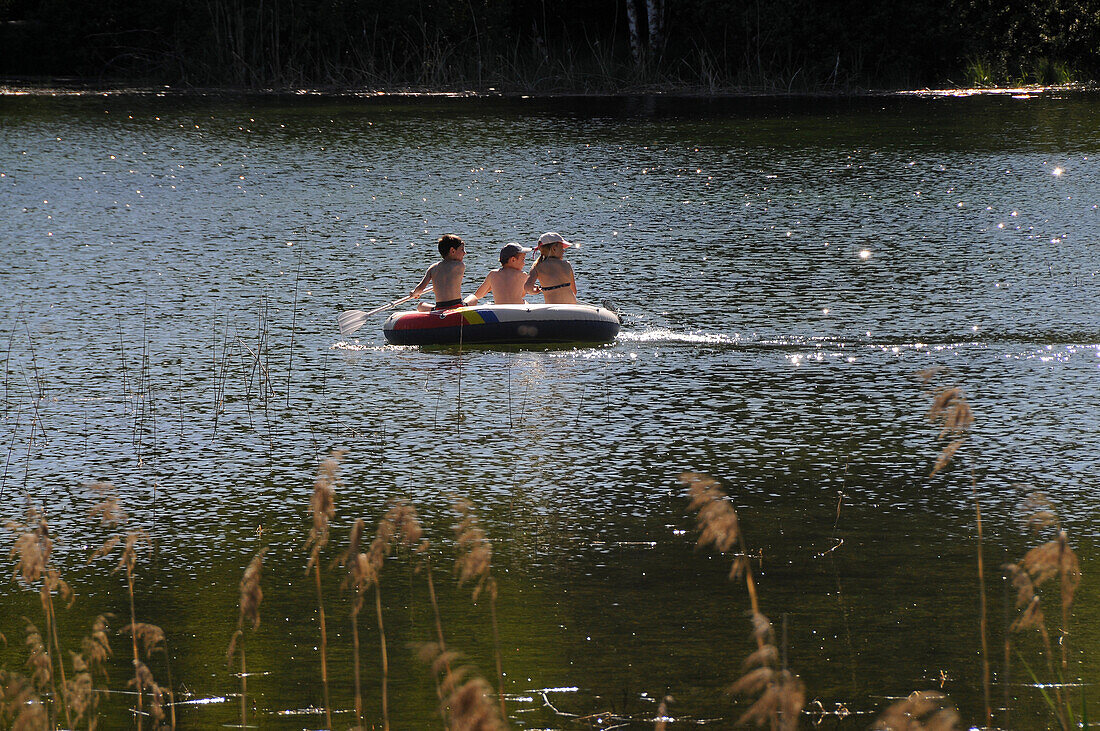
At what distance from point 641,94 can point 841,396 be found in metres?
19.3

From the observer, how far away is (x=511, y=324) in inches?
356

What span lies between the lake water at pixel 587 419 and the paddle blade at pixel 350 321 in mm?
105

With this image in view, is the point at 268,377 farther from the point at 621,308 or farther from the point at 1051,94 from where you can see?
the point at 1051,94

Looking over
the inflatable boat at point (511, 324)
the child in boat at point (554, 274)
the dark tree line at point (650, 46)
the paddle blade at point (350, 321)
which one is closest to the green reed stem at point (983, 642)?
the inflatable boat at point (511, 324)

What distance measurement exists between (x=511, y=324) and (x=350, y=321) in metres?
1.09

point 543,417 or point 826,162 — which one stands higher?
point 826,162

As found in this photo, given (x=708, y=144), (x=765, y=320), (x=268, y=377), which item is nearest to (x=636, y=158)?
(x=708, y=144)

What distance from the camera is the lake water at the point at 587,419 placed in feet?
14.6

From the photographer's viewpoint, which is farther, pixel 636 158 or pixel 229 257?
pixel 636 158

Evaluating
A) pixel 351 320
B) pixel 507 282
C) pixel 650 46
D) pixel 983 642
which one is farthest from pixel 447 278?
pixel 650 46

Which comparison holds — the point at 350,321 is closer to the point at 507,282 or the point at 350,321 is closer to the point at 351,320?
the point at 351,320

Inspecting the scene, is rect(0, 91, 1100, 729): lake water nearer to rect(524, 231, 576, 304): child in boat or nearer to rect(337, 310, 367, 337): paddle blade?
rect(337, 310, 367, 337): paddle blade

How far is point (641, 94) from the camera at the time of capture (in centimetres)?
2631

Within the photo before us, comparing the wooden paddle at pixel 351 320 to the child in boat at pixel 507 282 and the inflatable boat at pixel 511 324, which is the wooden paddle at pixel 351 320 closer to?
the inflatable boat at pixel 511 324
